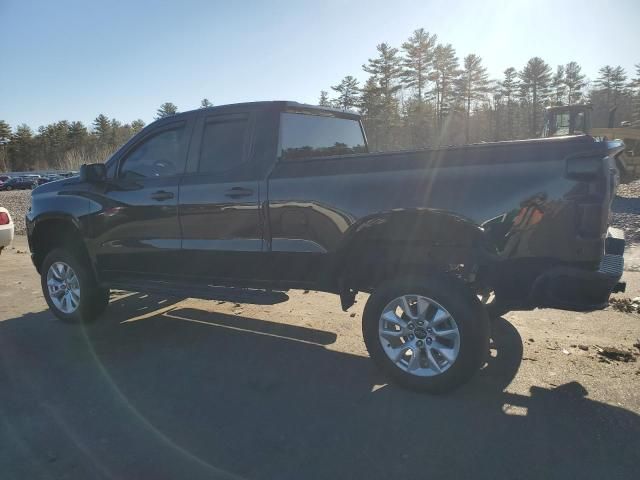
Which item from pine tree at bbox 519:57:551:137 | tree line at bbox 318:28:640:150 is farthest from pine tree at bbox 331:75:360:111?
pine tree at bbox 519:57:551:137

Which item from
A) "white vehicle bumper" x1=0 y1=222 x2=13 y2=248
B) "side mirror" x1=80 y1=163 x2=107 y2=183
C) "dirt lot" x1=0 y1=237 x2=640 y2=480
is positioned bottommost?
"dirt lot" x1=0 y1=237 x2=640 y2=480

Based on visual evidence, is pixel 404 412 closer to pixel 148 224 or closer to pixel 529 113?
pixel 148 224

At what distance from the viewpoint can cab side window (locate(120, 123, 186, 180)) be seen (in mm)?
4875

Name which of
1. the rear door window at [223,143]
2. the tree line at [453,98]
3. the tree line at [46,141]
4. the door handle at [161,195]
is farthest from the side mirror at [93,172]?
the tree line at [46,141]

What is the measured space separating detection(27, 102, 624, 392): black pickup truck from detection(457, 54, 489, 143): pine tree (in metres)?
57.3

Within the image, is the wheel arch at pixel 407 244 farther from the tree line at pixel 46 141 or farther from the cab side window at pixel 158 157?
the tree line at pixel 46 141

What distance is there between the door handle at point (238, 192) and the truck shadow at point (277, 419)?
142 cm

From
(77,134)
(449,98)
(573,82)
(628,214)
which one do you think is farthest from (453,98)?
(77,134)

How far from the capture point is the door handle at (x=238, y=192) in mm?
4241

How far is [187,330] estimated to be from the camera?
17.4ft

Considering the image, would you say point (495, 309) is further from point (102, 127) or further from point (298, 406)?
point (102, 127)

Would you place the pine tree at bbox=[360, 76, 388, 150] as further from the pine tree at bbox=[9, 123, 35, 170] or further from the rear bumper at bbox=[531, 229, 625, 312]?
the pine tree at bbox=[9, 123, 35, 170]

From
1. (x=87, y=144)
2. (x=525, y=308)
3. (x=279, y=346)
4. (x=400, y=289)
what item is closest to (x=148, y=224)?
(x=279, y=346)

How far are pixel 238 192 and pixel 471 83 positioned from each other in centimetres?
6004
